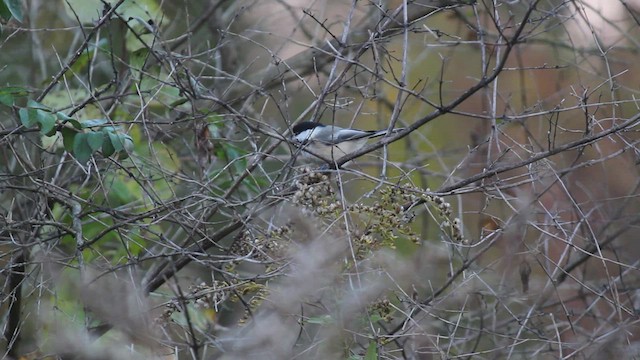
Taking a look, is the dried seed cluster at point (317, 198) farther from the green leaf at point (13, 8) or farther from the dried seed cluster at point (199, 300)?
the green leaf at point (13, 8)

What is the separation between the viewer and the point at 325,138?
132 inches

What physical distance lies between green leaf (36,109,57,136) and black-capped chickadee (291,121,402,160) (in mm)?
766

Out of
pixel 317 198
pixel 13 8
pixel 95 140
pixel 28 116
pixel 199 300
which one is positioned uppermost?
pixel 13 8

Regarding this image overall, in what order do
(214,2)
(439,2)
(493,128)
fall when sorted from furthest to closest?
1. (214,2)
2. (439,2)
3. (493,128)

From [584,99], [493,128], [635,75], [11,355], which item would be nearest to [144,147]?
[11,355]

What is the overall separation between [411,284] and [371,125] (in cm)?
376

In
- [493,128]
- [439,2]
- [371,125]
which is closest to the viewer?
[493,128]

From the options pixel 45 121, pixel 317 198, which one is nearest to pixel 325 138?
pixel 317 198

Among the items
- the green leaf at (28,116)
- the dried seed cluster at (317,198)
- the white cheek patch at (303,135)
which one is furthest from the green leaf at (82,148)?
the white cheek patch at (303,135)

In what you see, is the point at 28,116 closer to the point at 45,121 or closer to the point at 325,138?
the point at 45,121

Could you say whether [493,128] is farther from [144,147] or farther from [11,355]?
[11,355]

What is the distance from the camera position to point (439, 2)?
3.33 meters

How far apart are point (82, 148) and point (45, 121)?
0.44 feet

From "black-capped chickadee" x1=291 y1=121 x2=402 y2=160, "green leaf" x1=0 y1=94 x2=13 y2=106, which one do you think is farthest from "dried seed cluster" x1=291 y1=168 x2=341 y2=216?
"green leaf" x1=0 y1=94 x2=13 y2=106
